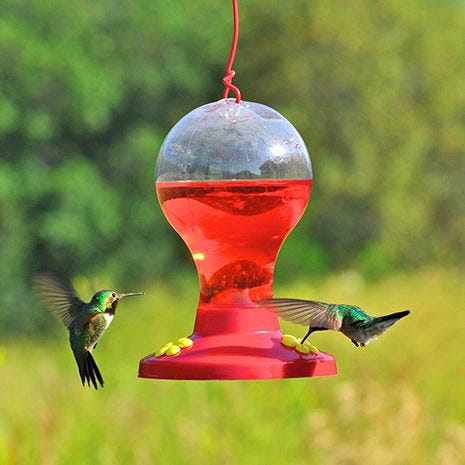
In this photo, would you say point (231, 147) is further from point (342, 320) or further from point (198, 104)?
point (198, 104)

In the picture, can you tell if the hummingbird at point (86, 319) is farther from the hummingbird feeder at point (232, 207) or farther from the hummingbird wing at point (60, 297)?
the hummingbird feeder at point (232, 207)

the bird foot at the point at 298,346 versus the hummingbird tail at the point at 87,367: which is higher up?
the hummingbird tail at the point at 87,367

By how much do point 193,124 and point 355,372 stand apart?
686 cm

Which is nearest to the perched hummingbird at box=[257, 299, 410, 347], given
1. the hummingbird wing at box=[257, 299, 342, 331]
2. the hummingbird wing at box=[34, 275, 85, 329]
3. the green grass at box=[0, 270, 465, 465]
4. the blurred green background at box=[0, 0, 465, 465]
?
the hummingbird wing at box=[257, 299, 342, 331]

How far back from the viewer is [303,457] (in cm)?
817

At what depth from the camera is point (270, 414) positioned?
8844 mm

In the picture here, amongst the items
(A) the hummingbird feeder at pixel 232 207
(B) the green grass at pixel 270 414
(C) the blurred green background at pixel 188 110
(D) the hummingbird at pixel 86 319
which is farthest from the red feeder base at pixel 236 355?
(C) the blurred green background at pixel 188 110

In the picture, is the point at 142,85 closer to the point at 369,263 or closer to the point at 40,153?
the point at 40,153

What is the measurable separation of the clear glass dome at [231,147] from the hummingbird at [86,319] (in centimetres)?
44

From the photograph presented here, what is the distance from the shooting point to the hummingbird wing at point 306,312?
370cm

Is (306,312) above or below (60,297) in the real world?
below

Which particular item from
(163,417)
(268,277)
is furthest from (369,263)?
(268,277)

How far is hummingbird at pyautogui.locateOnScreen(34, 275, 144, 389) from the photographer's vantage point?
4.11m

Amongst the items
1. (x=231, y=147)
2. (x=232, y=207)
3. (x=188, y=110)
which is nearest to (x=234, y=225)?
(x=232, y=207)
